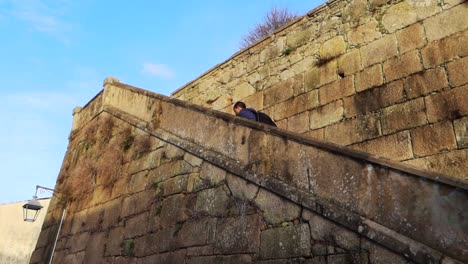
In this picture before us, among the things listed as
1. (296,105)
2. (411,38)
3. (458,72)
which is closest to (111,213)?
(296,105)

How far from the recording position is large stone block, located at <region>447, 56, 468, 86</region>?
405 cm

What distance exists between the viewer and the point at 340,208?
2664 mm

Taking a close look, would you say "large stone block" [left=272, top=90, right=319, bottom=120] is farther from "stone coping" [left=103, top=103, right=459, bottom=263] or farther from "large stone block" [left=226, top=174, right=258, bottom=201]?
"large stone block" [left=226, top=174, right=258, bottom=201]

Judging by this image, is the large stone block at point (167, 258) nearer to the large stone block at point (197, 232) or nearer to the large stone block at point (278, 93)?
the large stone block at point (197, 232)

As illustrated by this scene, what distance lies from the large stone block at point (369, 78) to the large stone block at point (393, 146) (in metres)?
0.77

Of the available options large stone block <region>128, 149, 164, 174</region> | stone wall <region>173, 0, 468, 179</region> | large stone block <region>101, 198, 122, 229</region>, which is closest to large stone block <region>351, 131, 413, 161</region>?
stone wall <region>173, 0, 468, 179</region>

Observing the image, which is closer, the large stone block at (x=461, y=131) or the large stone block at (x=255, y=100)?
the large stone block at (x=461, y=131)

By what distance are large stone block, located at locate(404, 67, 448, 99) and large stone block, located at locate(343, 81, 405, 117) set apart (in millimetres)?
93

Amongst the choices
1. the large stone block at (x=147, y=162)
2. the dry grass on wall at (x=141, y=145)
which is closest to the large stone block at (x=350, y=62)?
the large stone block at (x=147, y=162)

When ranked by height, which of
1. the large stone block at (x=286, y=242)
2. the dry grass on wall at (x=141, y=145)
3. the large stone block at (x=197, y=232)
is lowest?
the large stone block at (x=286, y=242)

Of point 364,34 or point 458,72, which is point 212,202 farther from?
point 364,34

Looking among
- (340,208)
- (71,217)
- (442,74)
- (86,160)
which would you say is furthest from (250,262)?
(86,160)

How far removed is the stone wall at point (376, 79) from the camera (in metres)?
4.09

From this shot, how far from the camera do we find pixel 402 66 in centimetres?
465
